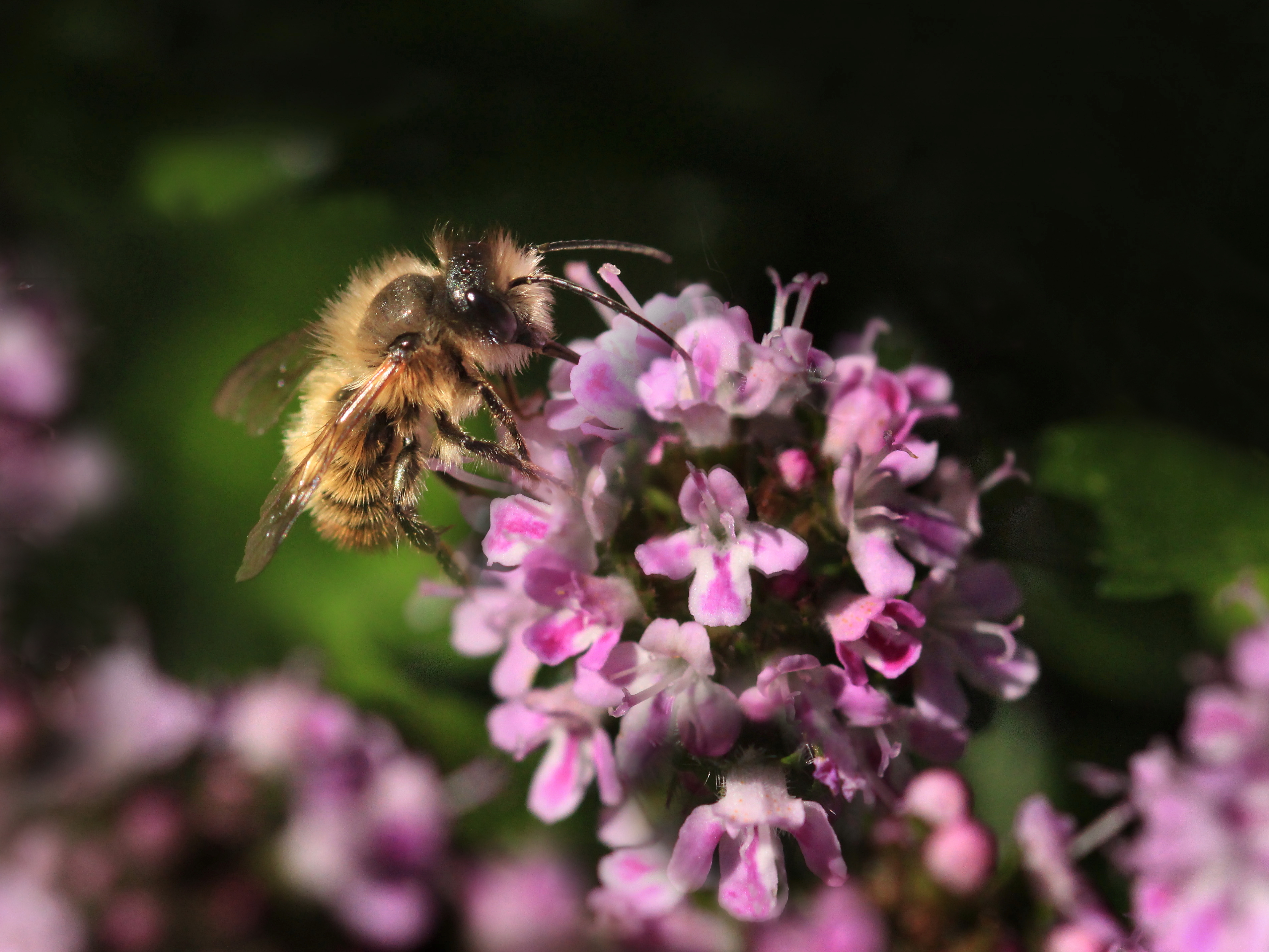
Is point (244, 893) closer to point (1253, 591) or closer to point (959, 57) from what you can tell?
point (1253, 591)

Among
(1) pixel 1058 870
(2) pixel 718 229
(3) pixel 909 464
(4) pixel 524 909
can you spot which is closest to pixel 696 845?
(3) pixel 909 464

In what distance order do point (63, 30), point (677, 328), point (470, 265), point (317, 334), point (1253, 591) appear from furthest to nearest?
1. point (63, 30)
2. point (1253, 591)
3. point (317, 334)
4. point (470, 265)
5. point (677, 328)

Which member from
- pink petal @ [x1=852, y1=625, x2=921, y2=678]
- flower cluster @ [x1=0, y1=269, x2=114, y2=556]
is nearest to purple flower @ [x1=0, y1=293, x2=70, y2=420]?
flower cluster @ [x1=0, y1=269, x2=114, y2=556]

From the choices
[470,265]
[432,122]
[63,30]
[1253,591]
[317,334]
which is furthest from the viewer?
[63,30]

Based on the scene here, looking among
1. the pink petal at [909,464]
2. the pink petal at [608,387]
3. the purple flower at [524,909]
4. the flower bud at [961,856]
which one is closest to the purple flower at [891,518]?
the pink petal at [909,464]

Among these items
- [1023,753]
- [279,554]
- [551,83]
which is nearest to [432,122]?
[551,83]

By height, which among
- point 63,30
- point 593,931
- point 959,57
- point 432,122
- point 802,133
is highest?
point 959,57

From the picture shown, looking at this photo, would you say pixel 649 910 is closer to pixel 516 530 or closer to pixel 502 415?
pixel 516 530

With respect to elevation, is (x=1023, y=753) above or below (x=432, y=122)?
below

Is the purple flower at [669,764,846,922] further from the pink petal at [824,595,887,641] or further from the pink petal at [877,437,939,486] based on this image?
the pink petal at [877,437,939,486]

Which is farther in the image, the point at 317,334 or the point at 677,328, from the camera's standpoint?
the point at 317,334
